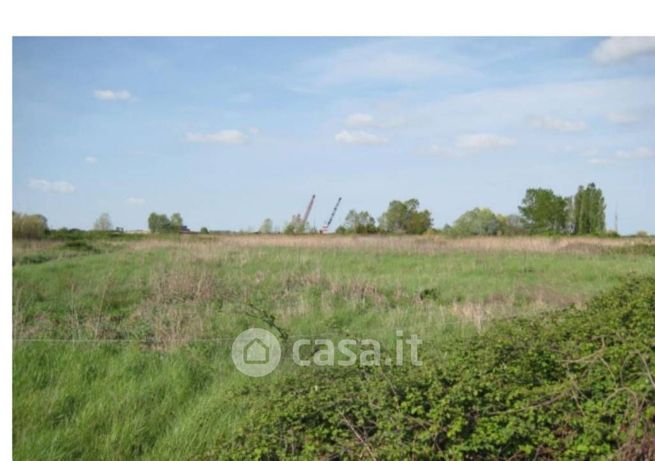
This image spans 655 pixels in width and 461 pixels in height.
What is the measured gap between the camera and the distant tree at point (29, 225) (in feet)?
19.2

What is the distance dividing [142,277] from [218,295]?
1020mm

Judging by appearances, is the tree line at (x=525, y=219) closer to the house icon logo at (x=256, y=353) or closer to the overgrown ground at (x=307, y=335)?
the overgrown ground at (x=307, y=335)

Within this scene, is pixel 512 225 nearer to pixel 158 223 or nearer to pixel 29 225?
pixel 158 223

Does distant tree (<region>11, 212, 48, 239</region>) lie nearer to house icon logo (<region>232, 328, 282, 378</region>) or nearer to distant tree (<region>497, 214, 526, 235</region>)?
house icon logo (<region>232, 328, 282, 378</region>)

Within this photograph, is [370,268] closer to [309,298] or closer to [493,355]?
[309,298]

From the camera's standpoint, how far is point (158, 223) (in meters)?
6.60

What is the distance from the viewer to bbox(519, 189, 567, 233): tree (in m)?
7.00

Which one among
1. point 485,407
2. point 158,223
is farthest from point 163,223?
point 485,407

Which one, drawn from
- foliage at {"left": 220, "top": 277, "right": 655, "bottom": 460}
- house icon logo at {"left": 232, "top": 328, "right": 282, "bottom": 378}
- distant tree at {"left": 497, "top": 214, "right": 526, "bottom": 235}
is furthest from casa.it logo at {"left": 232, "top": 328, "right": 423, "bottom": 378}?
distant tree at {"left": 497, "top": 214, "right": 526, "bottom": 235}

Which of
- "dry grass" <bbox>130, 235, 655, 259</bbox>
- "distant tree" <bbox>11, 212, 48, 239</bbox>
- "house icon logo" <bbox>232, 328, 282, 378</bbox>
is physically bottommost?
"house icon logo" <bbox>232, 328, 282, 378</bbox>

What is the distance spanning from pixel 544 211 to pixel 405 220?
169 centimetres

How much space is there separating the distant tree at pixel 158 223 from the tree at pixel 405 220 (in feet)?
8.43

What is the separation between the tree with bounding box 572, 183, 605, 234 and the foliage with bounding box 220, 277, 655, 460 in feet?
14.3

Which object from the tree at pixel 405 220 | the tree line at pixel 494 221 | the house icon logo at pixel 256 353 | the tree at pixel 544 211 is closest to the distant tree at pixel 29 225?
the tree line at pixel 494 221
